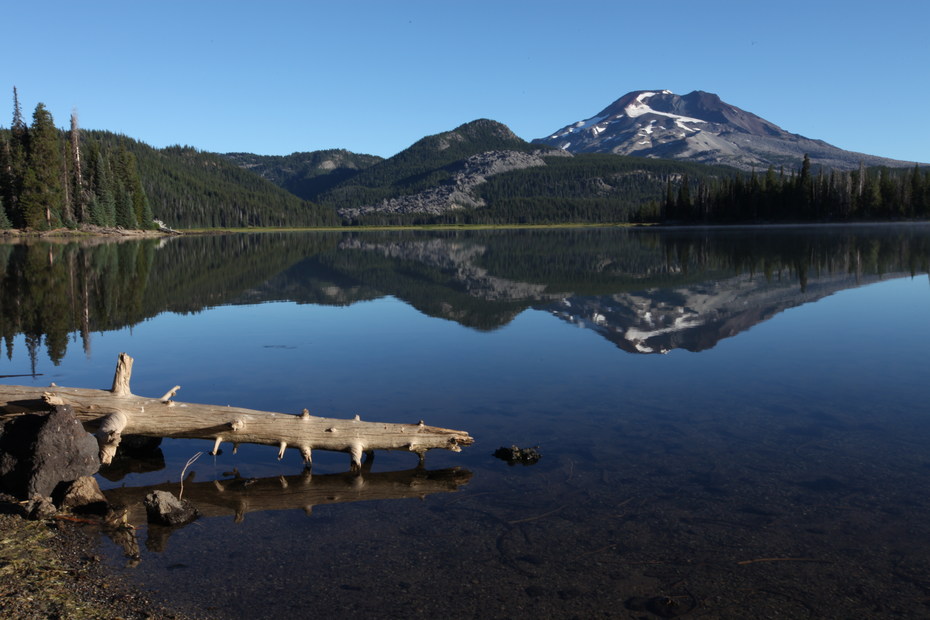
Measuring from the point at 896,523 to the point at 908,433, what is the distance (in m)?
4.67

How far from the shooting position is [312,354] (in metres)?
22.0

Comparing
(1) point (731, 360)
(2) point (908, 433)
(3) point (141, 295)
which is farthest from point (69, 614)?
(3) point (141, 295)

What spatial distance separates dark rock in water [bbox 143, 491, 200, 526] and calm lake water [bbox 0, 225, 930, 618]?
8.8 inches

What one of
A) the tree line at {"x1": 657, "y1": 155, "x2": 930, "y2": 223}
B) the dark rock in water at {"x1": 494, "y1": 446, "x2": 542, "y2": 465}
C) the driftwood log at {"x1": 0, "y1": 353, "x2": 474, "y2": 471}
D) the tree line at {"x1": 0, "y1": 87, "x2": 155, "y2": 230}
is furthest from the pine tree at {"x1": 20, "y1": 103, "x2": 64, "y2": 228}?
the tree line at {"x1": 657, "y1": 155, "x2": 930, "y2": 223}

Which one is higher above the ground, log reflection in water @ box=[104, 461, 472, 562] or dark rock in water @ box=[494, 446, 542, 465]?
dark rock in water @ box=[494, 446, 542, 465]

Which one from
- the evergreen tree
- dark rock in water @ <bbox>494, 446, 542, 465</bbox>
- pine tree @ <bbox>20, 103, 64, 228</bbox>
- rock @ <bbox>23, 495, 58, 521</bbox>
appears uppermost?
pine tree @ <bbox>20, 103, 64, 228</bbox>

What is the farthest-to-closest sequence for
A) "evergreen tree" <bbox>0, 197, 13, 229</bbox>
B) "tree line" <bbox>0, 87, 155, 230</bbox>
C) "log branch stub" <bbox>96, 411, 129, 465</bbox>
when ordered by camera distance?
1. "tree line" <bbox>0, 87, 155, 230</bbox>
2. "evergreen tree" <bbox>0, 197, 13, 229</bbox>
3. "log branch stub" <bbox>96, 411, 129, 465</bbox>

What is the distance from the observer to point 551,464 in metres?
12.1

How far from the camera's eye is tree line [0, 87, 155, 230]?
347ft

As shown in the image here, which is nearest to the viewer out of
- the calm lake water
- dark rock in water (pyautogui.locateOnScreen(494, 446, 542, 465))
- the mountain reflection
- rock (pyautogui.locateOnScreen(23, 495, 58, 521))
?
the calm lake water

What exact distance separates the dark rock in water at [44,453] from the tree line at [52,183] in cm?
10958

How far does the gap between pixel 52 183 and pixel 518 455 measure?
119 m

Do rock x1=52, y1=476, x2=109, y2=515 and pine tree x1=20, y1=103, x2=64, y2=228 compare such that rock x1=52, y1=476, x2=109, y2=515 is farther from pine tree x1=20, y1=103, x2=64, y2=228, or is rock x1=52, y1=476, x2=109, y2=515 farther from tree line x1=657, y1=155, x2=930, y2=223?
tree line x1=657, y1=155, x2=930, y2=223

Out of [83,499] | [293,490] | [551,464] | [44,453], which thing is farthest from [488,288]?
[83,499]
